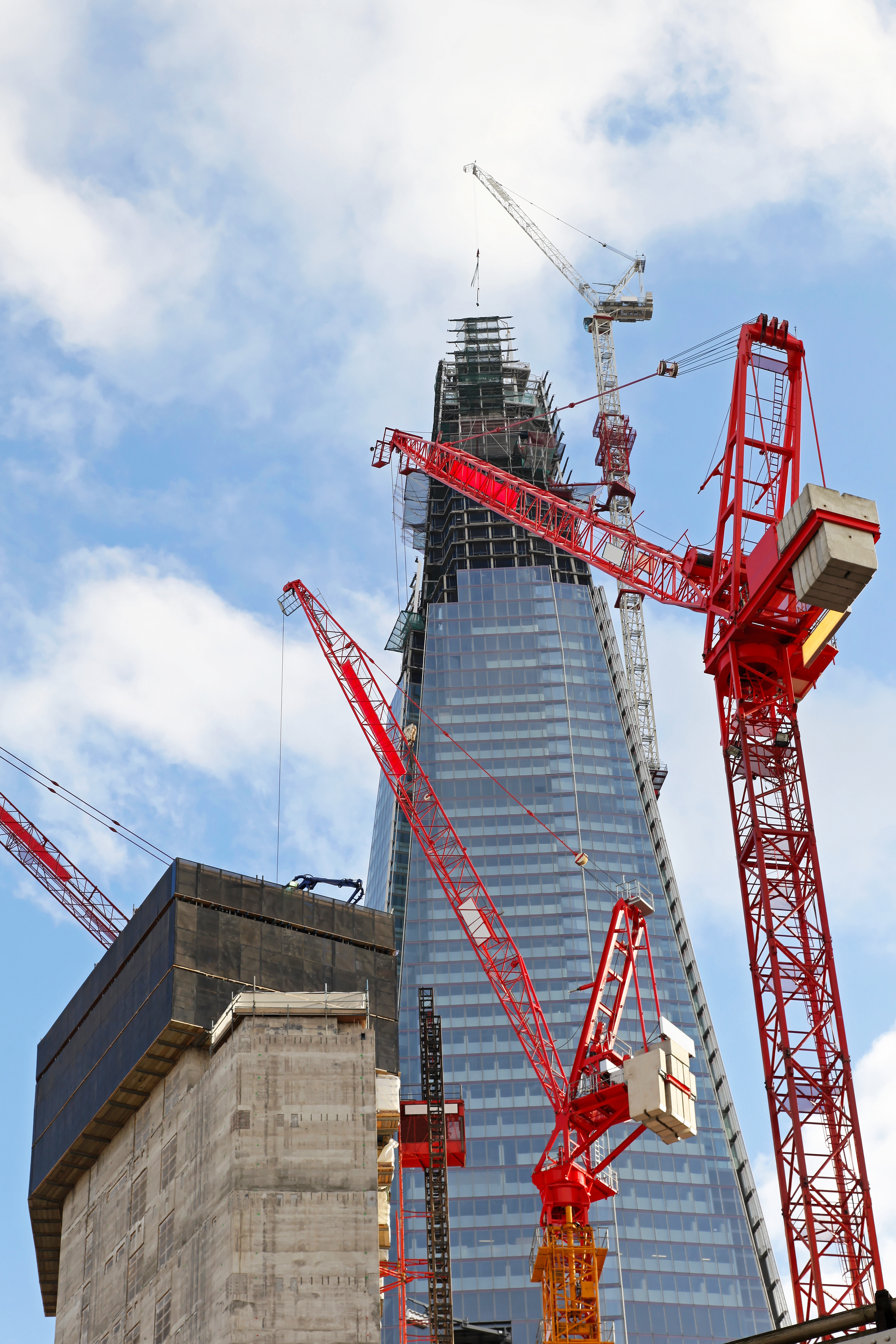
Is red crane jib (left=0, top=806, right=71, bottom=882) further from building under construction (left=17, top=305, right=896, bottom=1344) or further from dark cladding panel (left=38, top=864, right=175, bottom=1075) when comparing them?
dark cladding panel (left=38, top=864, right=175, bottom=1075)

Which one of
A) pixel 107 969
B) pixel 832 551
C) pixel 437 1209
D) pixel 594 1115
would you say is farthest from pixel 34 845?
pixel 832 551

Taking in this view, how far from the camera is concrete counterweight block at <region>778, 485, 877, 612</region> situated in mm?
69625

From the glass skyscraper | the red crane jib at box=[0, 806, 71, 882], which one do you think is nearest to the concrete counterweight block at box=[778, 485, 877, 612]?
the red crane jib at box=[0, 806, 71, 882]

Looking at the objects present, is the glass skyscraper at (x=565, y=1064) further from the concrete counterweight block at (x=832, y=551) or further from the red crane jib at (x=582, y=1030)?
the concrete counterweight block at (x=832, y=551)

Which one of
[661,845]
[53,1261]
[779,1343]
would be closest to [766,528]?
[779,1343]

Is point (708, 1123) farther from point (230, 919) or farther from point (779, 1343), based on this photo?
point (779, 1343)

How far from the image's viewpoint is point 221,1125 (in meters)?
82.8

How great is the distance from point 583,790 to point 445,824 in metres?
21.1

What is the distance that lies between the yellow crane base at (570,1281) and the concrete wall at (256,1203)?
788 cm

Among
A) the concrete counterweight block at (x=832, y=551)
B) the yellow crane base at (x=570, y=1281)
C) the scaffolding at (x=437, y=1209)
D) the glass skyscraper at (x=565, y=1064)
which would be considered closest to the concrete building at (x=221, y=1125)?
the scaffolding at (x=437, y=1209)

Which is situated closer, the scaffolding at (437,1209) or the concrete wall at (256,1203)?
the concrete wall at (256,1203)

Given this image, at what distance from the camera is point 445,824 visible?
185875 mm

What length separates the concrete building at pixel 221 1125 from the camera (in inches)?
3051

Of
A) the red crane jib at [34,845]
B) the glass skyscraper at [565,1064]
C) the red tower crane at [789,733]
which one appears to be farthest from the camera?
the glass skyscraper at [565,1064]
